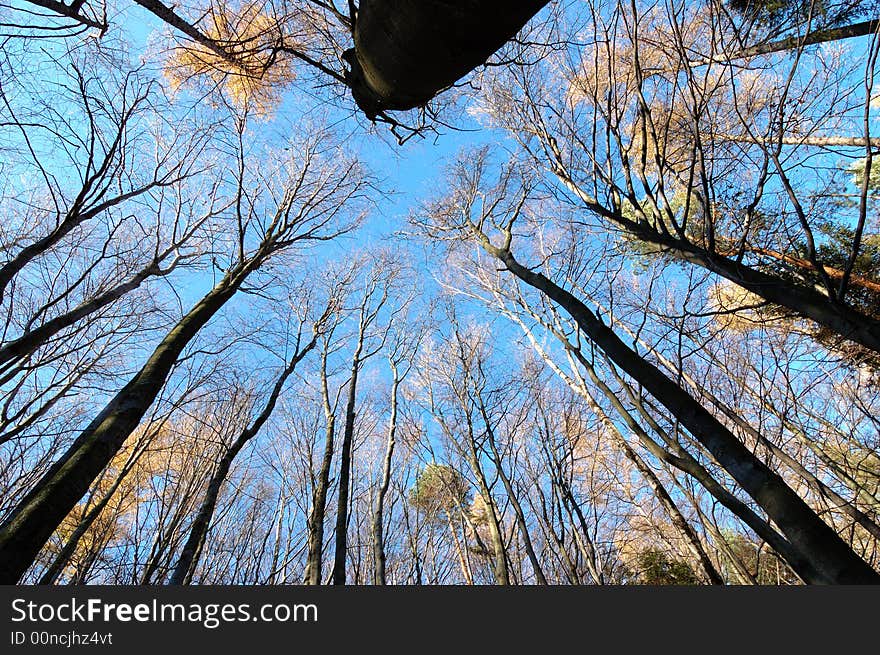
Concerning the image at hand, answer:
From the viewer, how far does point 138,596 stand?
186 cm

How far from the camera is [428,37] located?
1264 millimetres

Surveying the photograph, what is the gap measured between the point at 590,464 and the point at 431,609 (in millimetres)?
7425

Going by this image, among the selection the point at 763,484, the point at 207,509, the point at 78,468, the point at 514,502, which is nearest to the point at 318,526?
the point at 207,509

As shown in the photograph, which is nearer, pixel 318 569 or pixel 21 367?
pixel 21 367

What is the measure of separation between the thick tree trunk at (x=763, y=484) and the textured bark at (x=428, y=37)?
2065 millimetres

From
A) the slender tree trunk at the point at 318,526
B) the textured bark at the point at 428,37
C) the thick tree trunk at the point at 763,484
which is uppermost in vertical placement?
the slender tree trunk at the point at 318,526

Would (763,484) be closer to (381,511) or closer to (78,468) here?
(78,468)

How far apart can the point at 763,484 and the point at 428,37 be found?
2.42 m

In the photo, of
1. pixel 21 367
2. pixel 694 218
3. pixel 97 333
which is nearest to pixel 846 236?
pixel 694 218

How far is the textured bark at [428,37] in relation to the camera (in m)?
1.16

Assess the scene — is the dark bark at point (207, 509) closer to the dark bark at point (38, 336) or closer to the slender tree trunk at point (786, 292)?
the dark bark at point (38, 336)

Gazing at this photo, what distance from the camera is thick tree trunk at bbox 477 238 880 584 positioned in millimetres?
1552

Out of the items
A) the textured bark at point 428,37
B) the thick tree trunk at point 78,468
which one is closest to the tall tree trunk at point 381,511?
the thick tree trunk at point 78,468

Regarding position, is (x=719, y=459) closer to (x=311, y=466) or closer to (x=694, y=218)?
(x=694, y=218)
